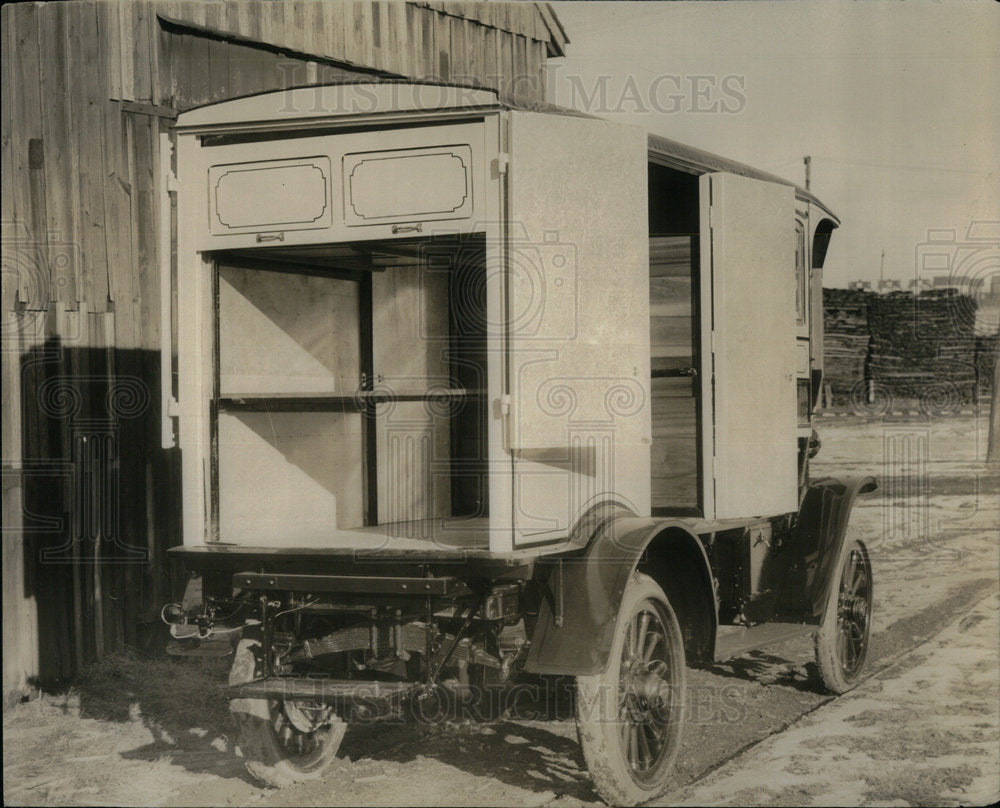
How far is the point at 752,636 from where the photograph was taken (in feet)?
22.1

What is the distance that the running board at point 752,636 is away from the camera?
6253 mm

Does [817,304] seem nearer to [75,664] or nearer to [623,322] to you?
[623,322]

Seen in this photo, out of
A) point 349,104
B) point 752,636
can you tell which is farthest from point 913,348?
point 349,104

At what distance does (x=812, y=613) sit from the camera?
7.30 meters

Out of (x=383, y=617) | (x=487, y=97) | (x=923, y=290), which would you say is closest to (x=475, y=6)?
(x=487, y=97)

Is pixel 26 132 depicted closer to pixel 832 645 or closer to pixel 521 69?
pixel 521 69

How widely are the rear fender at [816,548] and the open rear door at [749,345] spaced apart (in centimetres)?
42

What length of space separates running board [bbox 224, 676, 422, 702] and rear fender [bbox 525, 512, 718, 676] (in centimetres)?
58

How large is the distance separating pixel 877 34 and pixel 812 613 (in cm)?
343

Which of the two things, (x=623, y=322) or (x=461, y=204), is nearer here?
(x=461, y=204)

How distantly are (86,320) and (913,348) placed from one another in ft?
64.9
